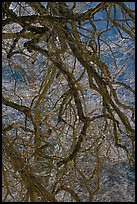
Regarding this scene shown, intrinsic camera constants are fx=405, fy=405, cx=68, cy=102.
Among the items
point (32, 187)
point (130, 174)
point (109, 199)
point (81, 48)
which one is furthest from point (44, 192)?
point (130, 174)

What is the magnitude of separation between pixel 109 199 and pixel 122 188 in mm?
238

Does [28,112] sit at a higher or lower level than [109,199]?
lower

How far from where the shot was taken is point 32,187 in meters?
0.59

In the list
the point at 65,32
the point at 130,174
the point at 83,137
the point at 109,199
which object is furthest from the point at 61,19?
the point at 130,174

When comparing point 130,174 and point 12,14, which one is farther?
point 130,174

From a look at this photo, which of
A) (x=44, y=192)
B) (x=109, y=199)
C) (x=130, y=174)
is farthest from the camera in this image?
(x=130, y=174)

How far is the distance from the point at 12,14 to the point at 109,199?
2.14 m

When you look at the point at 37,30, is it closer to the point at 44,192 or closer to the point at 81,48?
the point at 81,48

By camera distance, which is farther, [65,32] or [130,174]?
[130,174]

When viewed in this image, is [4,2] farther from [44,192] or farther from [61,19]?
[44,192]

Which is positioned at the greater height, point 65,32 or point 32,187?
point 65,32

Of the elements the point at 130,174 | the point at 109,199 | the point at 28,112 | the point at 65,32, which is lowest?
the point at 28,112

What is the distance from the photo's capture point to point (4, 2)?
2.08ft

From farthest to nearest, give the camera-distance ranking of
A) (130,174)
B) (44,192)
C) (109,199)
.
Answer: (130,174) → (109,199) → (44,192)
